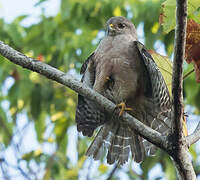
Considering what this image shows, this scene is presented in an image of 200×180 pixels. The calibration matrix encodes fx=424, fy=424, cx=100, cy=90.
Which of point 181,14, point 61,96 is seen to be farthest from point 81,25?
Answer: point 181,14

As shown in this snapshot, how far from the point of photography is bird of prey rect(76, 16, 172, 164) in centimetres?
391

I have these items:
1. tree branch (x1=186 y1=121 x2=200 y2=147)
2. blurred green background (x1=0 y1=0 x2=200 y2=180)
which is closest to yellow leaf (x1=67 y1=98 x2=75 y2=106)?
blurred green background (x1=0 y1=0 x2=200 y2=180)

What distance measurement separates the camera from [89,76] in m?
4.25

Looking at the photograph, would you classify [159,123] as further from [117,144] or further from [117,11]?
[117,11]

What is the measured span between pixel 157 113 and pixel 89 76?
32.9 inches

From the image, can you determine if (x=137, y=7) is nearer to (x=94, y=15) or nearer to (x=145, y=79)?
(x=94, y=15)

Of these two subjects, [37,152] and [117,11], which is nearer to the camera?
[117,11]

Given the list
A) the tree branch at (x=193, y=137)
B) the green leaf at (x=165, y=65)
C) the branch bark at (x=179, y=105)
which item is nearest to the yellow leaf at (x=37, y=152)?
the green leaf at (x=165, y=65)

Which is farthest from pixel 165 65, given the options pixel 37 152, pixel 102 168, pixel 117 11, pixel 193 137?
pixel 102 168

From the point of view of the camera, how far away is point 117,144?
4148 millimetres

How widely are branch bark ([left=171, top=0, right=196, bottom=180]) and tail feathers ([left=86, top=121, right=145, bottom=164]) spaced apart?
146 centimetres

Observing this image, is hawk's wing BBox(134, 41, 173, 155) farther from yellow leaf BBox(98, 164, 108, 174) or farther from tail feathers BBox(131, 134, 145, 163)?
yellow leaf BBox(98, 164, 108, 174)

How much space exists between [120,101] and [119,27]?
1180mm

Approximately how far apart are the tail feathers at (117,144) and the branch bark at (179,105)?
4.80 ft
